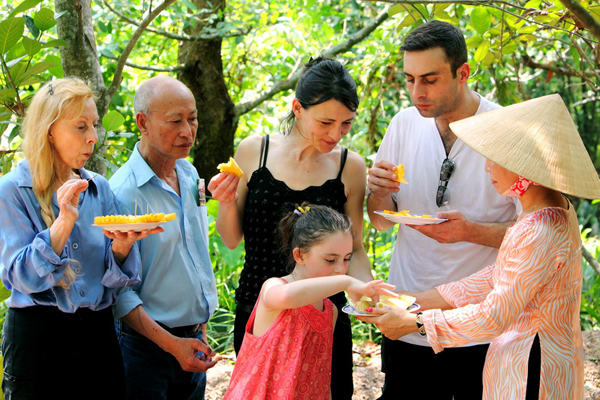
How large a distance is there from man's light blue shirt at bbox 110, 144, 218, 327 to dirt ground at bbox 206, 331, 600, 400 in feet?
5.11

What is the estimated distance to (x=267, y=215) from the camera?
8.84 feet

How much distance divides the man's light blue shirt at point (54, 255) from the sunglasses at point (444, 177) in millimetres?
1452

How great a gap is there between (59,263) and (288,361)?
99cm

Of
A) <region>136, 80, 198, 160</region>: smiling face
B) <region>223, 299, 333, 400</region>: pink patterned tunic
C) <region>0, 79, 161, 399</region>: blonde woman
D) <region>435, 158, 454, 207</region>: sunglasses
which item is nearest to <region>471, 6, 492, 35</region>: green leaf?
<region>435, 158, 454, 207</region>: sunglasses

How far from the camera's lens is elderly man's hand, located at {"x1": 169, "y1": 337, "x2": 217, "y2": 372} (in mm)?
2520

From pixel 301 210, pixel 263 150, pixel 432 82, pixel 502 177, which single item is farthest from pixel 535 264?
pixel 263 150

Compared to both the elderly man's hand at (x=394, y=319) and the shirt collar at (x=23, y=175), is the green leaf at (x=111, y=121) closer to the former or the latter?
the shirt collar at (x=23, y=175)

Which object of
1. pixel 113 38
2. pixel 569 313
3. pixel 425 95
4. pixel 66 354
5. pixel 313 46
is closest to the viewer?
pixel 569 313

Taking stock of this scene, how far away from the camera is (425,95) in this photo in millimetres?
2760

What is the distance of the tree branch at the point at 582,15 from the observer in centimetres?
164

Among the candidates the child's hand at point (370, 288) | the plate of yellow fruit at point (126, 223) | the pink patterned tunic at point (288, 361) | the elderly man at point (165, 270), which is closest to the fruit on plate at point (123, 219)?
the plate of yellow fruit at point (126, 223)

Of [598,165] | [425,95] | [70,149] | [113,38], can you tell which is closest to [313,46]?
[113,38]

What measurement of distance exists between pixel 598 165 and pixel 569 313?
8184 millimetres

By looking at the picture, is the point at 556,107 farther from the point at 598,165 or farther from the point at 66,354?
the point at 598,165
